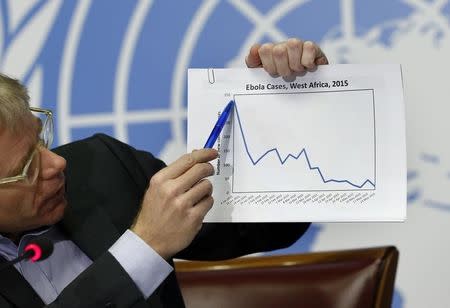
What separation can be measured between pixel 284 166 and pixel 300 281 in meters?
0.38

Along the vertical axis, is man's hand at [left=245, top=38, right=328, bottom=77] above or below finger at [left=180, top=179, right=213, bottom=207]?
above

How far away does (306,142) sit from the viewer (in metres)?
1.14

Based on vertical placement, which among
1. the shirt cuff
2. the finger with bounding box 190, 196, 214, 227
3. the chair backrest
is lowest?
the chair backrest

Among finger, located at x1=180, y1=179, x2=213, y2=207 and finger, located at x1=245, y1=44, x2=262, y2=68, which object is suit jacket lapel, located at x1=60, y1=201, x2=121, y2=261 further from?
finger, located at x1=245, y1=44, x2=262, y2=68

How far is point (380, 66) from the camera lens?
3.65ft

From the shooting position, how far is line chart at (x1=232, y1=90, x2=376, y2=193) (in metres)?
1.12

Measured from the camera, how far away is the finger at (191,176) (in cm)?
102

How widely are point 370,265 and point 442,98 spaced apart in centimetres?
44

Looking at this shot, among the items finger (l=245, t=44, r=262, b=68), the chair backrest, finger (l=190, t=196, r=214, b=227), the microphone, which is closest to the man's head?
the microphone

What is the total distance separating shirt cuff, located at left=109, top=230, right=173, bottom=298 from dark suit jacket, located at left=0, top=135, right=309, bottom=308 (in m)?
0.04

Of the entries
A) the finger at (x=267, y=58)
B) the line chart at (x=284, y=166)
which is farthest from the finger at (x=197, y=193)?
the finger at (x=267, y=58)

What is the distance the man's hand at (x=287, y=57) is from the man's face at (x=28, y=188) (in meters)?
0.33

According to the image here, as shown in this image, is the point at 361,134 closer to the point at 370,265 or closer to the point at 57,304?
the point at 370,265

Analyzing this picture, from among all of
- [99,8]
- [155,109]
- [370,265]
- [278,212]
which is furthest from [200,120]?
[99,8]
